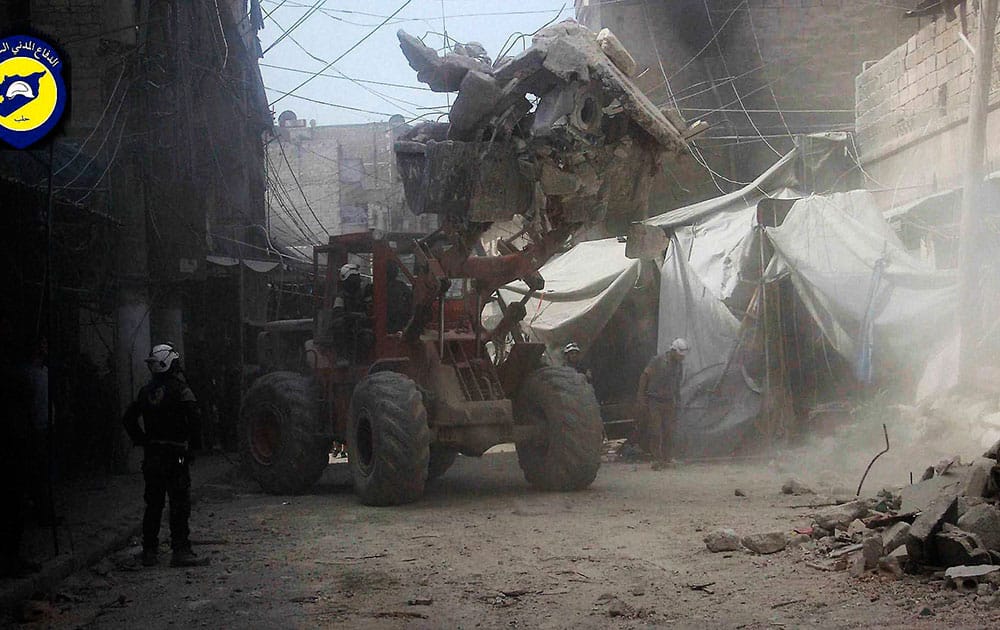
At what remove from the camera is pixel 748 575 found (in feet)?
21.8

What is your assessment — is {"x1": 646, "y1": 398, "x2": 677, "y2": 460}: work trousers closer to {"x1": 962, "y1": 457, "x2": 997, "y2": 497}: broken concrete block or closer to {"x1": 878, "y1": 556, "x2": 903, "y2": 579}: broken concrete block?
{"x1": 962, "y1": 457, "x2": 997, "y2": 497}: broken concrete block

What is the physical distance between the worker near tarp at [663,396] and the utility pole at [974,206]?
3.80 m

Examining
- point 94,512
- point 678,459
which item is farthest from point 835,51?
point 94,512

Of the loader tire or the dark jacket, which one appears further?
the loader tire

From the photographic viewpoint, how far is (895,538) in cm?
Answer: 646

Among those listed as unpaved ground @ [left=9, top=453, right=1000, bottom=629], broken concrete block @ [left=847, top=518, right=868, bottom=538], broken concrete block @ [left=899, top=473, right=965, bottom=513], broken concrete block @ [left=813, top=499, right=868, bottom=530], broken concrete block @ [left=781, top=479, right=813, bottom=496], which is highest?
broken concrete block @ [left=899, top=473, right=965, bottom=513]

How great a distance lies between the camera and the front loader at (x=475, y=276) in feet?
33.1

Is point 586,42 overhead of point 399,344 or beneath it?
overhead

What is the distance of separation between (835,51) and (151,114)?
19569 millimetres

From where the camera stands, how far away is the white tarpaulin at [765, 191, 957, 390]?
12797 millimetres

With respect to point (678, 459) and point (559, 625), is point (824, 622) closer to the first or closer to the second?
point (559, 625)

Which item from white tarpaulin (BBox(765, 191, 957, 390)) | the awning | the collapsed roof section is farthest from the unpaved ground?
the awning

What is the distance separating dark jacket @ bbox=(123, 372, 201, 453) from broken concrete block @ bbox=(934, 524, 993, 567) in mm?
5323

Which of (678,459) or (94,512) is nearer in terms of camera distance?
(94,512)
